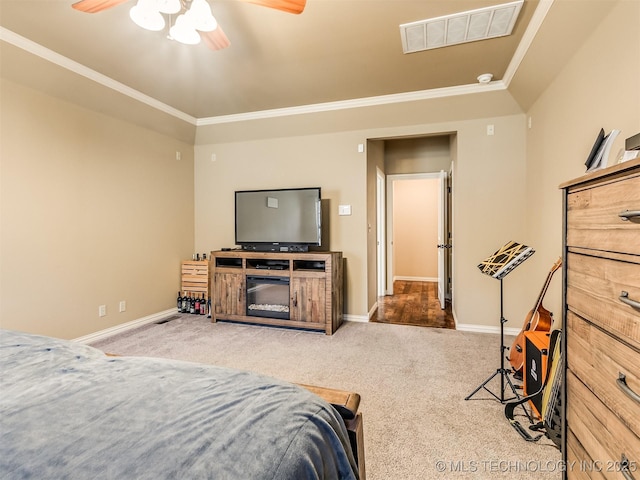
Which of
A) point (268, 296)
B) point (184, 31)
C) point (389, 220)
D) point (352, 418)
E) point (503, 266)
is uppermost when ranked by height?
point (184, 31)

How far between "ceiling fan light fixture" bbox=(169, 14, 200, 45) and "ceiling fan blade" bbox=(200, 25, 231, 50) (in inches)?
5.9

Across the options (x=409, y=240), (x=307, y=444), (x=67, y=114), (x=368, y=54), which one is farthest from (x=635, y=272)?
(x=409, y=240)

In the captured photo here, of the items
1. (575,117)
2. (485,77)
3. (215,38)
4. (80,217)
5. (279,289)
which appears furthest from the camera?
(279,289)

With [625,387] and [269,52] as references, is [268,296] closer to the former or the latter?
[269,52]

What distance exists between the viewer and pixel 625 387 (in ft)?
2.92

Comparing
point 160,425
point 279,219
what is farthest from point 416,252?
point 160,425

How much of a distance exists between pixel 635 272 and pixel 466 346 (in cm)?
259

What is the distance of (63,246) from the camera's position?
3115 millimetres

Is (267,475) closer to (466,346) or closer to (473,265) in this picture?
(466,346)

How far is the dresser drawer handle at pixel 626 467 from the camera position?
2.88ft

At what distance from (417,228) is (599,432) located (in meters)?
6.03

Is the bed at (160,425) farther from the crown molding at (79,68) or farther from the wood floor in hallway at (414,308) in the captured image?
the wood floor in hallway at (414,308)

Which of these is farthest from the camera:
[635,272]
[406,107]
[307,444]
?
[406,107]

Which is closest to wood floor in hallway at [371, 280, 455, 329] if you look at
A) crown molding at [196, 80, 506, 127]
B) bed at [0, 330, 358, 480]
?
crown molding at [196, 80, 506, 127]
